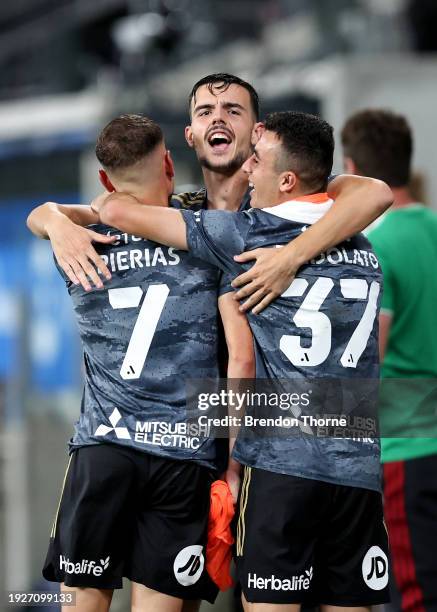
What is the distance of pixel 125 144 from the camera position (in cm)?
373

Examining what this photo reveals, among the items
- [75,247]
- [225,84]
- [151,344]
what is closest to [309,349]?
[151,344]

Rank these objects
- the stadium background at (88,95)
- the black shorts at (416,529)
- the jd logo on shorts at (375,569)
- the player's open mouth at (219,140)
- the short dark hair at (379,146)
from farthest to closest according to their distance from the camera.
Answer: the stadium background at (88,95) < the short dark hair at (379,146) < the black shorts at (416,529) < the player's open mouth at (219,140) < the jd logo on shorts at (375,569)

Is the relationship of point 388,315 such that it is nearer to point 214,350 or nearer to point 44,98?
point 214,350

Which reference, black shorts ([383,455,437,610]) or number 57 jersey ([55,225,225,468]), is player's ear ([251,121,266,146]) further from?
black shorts ([383,455,437,610])

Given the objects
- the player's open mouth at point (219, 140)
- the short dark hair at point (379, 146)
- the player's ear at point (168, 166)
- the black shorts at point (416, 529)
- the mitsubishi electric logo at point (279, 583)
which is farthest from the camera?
the short dark hair at point (379, 146)

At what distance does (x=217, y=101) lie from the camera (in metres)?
4.04

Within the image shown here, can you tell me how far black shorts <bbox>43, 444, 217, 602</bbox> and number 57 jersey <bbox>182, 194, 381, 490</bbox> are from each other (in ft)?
0.89

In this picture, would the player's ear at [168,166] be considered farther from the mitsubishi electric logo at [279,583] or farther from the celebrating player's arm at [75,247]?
Result: the mitsubishi electric logo at [279,583]

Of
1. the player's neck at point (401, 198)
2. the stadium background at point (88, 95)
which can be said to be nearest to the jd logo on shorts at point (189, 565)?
the player's neck at point (401, 198)

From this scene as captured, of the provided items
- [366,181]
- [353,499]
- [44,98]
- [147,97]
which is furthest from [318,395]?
[44,98]

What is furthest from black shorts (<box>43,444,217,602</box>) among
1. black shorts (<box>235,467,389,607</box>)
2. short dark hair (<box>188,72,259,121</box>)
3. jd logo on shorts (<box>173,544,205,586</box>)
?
short dark hair (<box>188,72,259,121</box>)

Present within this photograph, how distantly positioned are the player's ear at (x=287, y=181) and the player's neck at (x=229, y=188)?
498 mm

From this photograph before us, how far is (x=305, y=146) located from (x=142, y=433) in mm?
1094

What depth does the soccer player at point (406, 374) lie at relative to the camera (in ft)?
15.2
